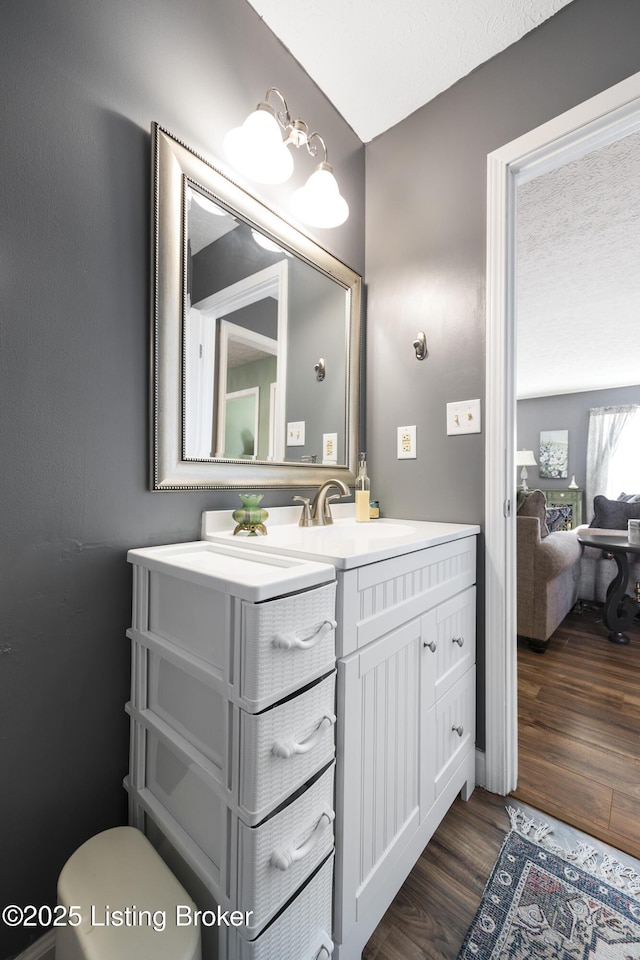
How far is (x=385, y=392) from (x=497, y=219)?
0.71 metres

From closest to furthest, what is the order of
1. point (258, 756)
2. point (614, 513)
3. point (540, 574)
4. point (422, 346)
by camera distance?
point (258, 756), point (422, 346), point (540, 574), point (614, 513)

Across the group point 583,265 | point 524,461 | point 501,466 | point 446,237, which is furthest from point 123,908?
point 524,461

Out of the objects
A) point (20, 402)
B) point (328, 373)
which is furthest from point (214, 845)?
point (328, 373)

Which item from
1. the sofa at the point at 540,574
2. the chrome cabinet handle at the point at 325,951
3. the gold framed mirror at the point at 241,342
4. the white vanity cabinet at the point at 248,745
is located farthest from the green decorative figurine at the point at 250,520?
the sofa at the point at 540,574

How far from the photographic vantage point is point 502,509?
1.39 meters

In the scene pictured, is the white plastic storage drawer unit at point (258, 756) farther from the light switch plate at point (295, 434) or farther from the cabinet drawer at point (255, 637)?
the light switch plate at point (295, 434)

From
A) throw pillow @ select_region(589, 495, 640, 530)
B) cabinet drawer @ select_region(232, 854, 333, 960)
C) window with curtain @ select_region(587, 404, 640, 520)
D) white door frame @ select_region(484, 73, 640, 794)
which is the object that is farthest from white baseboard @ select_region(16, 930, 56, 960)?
window with curtain @ select_region(587, 404, 640, 520)

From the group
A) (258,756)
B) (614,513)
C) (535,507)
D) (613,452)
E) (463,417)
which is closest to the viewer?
(258,756)

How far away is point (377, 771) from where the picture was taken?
91cm

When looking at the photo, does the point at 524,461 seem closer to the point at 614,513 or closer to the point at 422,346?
the point at 614,513

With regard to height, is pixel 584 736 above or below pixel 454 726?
below

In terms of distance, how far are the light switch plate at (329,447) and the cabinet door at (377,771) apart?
0.76m

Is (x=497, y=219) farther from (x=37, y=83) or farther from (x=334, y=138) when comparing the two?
(x=37, y=83)

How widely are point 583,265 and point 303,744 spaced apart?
138 inches
